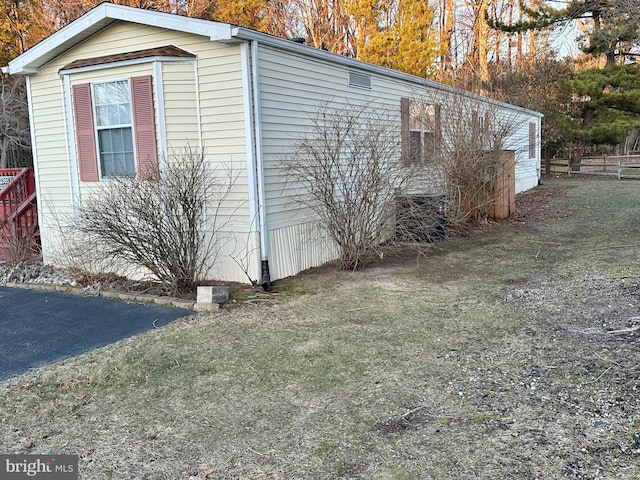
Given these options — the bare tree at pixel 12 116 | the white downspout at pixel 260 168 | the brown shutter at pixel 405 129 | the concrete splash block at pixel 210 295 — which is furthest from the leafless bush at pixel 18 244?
the bare tree at pixel 12 116

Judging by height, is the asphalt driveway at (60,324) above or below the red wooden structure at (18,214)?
below

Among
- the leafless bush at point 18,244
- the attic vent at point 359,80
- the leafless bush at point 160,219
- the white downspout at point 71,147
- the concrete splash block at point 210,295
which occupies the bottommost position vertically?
the concrete splash block at point 210,295

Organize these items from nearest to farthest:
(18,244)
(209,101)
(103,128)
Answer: (209,101) < (103,128) < (18,244)

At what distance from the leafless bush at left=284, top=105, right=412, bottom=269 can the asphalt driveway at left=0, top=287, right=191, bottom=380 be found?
248cm

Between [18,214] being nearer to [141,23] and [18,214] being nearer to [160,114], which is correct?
[160,114]

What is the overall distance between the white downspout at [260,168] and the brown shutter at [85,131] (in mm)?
2405

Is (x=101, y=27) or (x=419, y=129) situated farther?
(x=419, y=129)

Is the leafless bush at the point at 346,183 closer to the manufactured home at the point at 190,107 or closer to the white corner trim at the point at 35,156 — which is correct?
the manufactured home at the point at 190,107

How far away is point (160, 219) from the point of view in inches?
238

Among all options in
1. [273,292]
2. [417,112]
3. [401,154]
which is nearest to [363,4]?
[417,112]

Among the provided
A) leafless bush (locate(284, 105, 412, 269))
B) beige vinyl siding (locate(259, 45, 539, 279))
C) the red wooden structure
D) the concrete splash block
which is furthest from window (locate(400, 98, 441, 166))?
the red wooden structure

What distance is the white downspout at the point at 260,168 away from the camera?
243 inches

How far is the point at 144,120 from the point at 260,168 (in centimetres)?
163

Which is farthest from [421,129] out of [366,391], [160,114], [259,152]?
[366,391]
